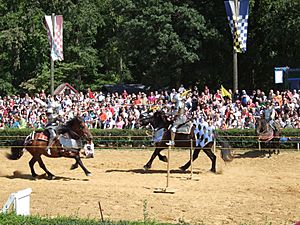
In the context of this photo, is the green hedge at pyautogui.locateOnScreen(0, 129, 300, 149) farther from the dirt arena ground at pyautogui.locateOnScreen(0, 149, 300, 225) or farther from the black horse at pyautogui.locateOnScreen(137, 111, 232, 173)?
the black horse at pyautogui.locateOnScreen(137, 111, 232, 173)

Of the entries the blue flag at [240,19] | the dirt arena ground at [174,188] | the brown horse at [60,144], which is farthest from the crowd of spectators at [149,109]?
the brown horse at [60,144]

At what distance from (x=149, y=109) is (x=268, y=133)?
746 cm

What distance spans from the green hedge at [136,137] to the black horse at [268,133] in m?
0.46

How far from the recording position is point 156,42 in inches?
1602

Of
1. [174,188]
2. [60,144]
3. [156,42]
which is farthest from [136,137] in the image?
[156,42]

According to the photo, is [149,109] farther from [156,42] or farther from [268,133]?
[156,42]

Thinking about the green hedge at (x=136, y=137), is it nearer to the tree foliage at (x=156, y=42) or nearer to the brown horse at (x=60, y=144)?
the brown horse at (x=60, y=144)

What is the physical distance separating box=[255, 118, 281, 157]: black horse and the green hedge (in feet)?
1.50

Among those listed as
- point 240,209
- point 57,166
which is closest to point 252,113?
point 57,166

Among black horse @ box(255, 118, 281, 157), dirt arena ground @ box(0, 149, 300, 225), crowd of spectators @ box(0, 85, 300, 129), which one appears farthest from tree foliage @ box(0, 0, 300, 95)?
dirt arena ground @ box(0, 149, 300, 225)

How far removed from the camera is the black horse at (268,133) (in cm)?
2256

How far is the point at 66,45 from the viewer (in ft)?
167

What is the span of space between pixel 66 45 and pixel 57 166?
31.1 metres

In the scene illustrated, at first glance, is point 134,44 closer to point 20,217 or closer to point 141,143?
point 141,143
